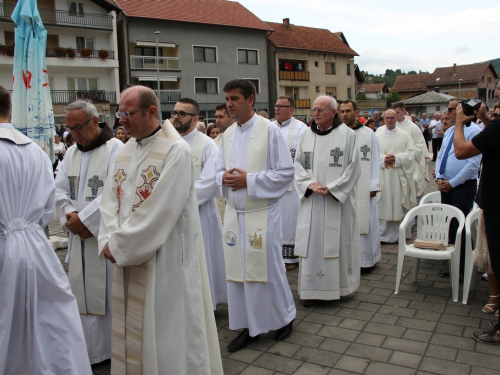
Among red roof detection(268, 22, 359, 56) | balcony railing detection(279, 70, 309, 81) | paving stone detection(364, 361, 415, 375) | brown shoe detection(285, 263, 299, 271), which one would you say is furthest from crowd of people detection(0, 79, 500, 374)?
red roof detection(268, 22, 359, 56)

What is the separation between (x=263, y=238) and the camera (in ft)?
14.6

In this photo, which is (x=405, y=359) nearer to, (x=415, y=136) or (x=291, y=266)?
(x=291, y=266)

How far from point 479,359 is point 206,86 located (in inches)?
1428

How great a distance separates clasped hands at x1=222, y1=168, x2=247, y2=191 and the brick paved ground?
1.47 meters

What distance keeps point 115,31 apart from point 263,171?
33.1 metres

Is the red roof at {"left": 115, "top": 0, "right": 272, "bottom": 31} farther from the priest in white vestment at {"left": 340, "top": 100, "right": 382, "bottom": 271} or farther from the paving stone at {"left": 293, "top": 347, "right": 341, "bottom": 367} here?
the paving stone at {"left": 293, "top": 347, "right": 341, "bottom": 367}

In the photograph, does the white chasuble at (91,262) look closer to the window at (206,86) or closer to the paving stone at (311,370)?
the paving stone at (311,370)

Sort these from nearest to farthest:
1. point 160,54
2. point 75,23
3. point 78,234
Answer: point 78,234 → point 75,23 → point 160,54

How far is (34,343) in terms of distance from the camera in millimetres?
3326

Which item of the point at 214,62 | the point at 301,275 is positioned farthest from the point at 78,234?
the point at 214,62

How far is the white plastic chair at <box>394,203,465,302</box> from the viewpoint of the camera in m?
5.33

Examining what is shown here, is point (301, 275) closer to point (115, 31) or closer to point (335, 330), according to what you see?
point (335, 330)

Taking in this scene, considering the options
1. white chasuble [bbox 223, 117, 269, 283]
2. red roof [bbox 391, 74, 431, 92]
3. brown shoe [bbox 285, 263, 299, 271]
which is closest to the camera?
white chasuble [bbox 223, 117, 269, 283]

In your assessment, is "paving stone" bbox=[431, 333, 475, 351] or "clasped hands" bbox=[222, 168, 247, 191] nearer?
"paving stone" bbox=[431, 333, 475, 351]
